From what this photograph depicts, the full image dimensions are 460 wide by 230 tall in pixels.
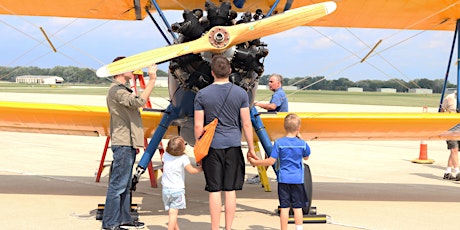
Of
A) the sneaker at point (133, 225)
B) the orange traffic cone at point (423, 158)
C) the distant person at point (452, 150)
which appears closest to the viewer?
the sneaker at point (133, 225)

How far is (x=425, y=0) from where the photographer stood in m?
7.73

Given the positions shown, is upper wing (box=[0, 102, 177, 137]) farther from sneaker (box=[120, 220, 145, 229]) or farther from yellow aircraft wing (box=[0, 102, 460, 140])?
sneaker (box=[120, 220, 145, 229])

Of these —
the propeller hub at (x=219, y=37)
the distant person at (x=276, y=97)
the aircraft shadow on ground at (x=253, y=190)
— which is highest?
the propeller hub at (x=219, y=37)

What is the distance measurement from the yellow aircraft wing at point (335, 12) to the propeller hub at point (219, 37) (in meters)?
2.14

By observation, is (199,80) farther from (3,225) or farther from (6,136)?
(6,136)

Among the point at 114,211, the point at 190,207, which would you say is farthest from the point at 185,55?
the point at 190,207

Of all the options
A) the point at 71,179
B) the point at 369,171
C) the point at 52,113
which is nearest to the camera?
the point at 52,113

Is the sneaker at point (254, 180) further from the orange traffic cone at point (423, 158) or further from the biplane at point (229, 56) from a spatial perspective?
the orange traffic cone at point (423, 158)

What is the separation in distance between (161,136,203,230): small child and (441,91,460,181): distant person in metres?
5.86

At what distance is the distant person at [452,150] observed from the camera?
9242 mm

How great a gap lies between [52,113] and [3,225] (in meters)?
1.80

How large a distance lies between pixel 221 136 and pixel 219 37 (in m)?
0.93

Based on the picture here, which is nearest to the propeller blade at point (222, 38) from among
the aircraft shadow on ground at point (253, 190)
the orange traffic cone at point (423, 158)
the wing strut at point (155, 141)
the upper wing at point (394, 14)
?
the wing strut at point (155, 141)

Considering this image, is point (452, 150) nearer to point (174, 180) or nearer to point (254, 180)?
point (254, 180)
